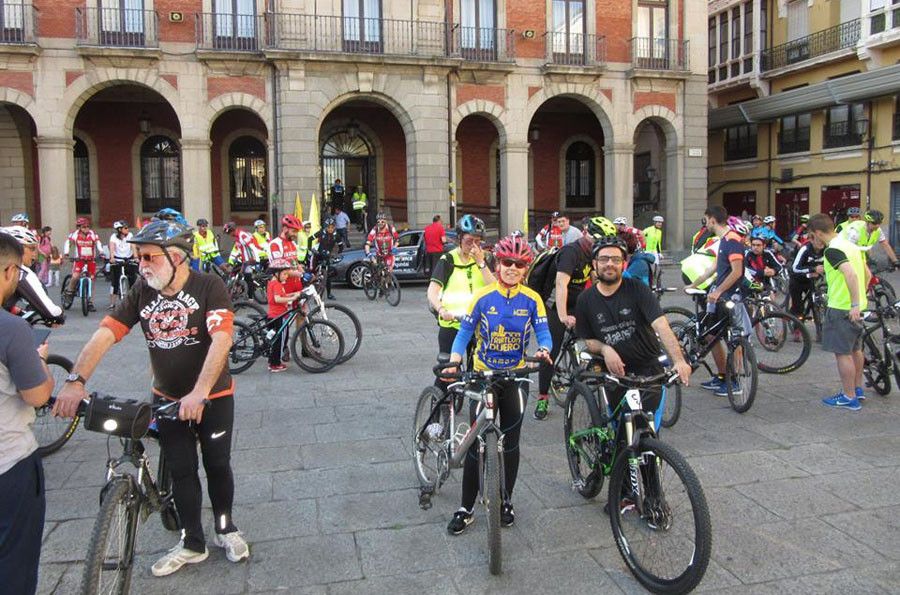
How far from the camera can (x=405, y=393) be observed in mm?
7492

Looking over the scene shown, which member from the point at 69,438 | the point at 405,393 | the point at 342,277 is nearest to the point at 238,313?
the point at 405,393

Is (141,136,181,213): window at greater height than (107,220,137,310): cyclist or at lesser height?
greater

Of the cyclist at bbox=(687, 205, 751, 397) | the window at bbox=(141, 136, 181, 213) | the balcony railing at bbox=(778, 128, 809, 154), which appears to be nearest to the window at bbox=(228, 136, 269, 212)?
the window at bbox=(141, 136, 181, 213)

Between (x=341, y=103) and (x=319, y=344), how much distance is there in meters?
16.3

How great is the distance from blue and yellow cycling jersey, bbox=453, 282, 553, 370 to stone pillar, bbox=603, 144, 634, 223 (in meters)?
21.3

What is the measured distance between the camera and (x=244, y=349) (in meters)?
8.48

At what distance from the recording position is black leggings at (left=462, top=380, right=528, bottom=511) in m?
4.14

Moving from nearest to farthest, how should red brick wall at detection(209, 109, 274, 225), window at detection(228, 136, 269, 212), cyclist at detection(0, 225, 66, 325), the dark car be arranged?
cyclist at detection(0, 225, 66, 325) < the dark car < red brick wall at detection(209, 109, 274, 225) < window at detection(228, 136, 269, 212)

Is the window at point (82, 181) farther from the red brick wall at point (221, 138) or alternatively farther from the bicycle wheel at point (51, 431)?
the bicycle wheel at point (51, 431)

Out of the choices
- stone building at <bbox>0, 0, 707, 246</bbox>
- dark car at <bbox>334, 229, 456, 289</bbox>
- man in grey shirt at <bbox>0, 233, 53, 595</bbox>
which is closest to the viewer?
man in grey shirt at <bbox>0, 233, 53, 595</bbox>

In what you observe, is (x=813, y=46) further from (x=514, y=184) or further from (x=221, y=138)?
(x=221, y=138)

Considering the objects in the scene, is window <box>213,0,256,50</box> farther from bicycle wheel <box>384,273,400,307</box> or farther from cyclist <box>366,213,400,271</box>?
bicycle wheel <box>384,273,400,307</box>

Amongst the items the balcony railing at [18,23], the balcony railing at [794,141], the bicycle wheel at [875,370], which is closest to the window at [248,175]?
the balcony railing at [18,23]

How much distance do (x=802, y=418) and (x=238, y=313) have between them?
7538 millimetres
